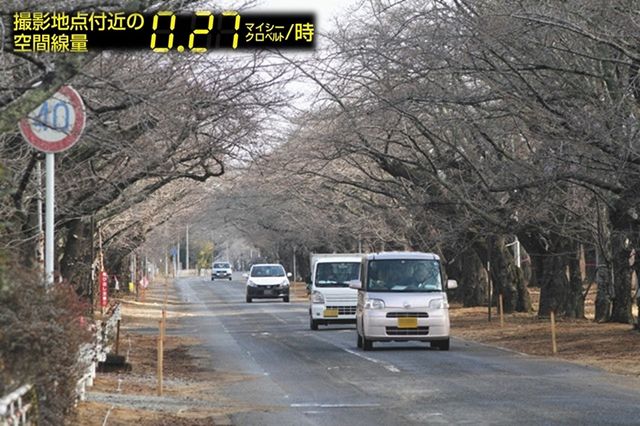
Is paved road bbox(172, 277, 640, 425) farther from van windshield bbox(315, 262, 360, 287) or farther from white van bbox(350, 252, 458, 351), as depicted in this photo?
van windshield bbox(315, 262, 360, 287)

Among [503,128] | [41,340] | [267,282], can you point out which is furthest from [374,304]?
[267,282]

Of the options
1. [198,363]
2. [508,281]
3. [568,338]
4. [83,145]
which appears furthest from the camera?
[508,281]

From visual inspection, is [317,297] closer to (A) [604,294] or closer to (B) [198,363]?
(A) [604,294]

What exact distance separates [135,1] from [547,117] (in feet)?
38.1

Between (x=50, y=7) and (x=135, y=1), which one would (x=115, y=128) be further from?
(x=135, y=1)

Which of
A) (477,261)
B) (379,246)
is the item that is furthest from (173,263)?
(477,261)

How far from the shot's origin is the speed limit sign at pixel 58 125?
13.0 m

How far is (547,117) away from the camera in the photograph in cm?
2252

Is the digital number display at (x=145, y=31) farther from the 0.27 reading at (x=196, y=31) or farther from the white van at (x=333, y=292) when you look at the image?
the white van at (x=333, y=292)

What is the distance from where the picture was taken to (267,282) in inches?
2382

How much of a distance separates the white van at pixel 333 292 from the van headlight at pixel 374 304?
30.9 ft

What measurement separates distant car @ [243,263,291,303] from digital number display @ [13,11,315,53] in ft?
144

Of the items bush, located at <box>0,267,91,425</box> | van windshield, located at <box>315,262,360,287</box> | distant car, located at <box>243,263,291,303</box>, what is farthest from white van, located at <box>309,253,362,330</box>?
distant car, located at <box>243,263,291,303</box>

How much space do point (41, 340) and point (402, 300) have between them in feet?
51.2
